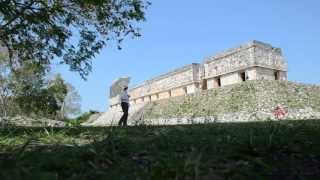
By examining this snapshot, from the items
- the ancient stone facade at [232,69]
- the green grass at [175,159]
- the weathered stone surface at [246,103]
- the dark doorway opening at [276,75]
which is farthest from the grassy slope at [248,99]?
the green grass at [175,159]

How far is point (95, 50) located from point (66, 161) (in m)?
9.90

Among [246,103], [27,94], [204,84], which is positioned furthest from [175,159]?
[204,84]

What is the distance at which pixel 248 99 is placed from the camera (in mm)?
28719

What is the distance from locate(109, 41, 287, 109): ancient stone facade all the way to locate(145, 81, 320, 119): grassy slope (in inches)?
186

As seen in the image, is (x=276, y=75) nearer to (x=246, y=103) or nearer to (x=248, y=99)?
(x=248, y=99)

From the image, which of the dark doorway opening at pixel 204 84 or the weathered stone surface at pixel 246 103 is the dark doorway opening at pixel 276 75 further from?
the dark doorway opening at pixel 204 84

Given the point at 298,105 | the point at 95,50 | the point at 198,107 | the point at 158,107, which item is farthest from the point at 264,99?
the point at 95,50

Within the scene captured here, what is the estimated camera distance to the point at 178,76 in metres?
47.3

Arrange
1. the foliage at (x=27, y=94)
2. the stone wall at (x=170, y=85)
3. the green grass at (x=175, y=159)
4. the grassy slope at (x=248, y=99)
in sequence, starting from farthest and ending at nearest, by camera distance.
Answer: the stone wall at (x=170, y=85) < the foliage at (x=27, y=94) < the grassy slope at (x=248, y=99) < the green grass at (x=175, y=159)

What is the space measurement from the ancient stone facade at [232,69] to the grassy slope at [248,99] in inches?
186

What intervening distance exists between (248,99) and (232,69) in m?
10.1

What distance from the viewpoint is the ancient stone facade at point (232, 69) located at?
36.7 metres

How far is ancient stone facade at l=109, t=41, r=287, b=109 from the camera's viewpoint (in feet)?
120

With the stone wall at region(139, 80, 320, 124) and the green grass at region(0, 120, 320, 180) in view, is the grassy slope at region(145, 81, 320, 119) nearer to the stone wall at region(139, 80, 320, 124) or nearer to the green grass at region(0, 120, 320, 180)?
the stone wall at region(139, 80, 320, 124)
